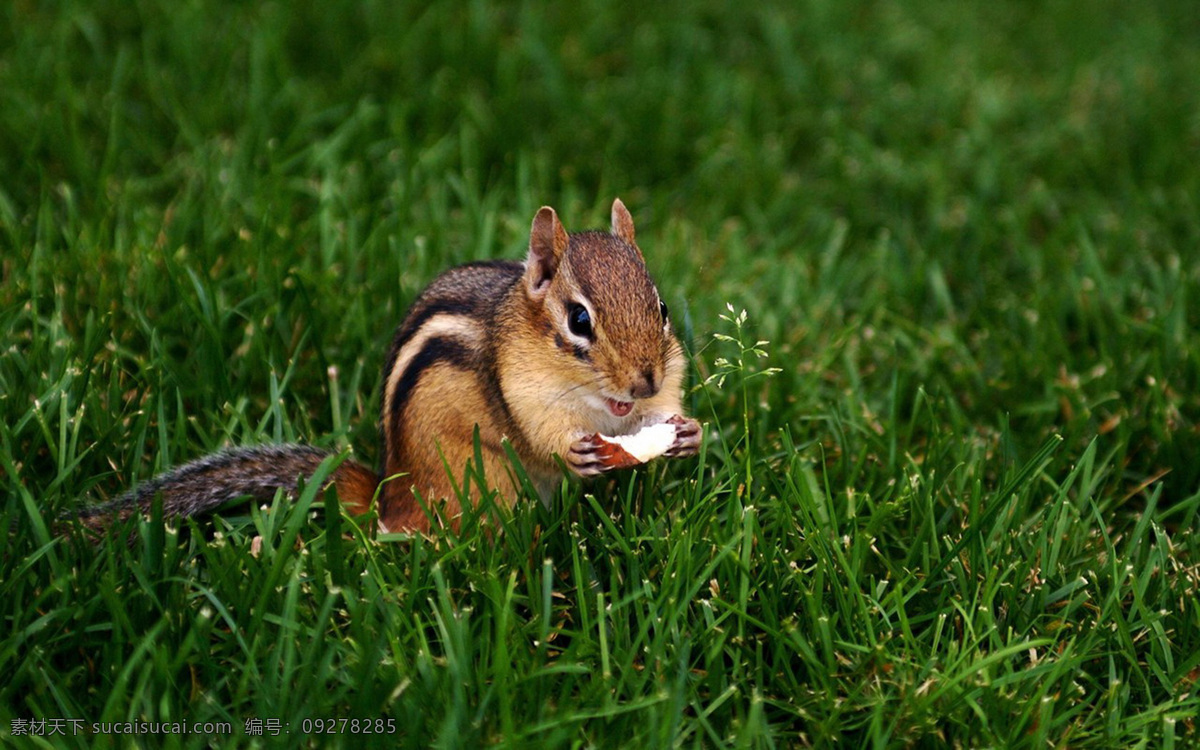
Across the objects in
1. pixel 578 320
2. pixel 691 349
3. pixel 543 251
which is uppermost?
pixel 543 251

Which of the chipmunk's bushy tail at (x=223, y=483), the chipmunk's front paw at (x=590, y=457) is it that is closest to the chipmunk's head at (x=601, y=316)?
the chipmunk's front paw at (x=590, y=457)

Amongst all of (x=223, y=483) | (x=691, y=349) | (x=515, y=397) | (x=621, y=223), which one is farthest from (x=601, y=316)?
(x=223, y=483)

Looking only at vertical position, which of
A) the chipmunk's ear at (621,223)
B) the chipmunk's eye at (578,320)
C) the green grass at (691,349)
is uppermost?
the chipmunk's ear at (621,223)

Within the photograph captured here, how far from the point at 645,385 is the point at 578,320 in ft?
0.78

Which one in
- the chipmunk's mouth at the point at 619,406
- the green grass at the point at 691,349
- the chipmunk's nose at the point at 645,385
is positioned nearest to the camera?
the green grass at the point at 691,349

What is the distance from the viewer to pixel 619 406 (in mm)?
2965

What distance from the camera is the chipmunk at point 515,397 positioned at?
285 cm

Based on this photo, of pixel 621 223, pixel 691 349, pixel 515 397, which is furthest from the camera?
pixel 691 349

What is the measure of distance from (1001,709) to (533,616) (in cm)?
101

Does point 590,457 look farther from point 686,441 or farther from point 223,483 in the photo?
point 223,483

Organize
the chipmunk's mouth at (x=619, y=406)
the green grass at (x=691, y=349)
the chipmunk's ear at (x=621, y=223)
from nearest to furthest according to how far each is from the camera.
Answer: the green grass at (x=691, y=349) < the chipmunk's mouth at (x=619, y=406) < the chipmunk's ear at (x=621, y=223)

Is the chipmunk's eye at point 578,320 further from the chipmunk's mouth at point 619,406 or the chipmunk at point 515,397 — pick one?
the chipmunk's mouth at point 619,406

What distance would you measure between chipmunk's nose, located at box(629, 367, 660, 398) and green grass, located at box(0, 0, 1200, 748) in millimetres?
193

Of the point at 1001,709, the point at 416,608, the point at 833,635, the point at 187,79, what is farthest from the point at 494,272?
the point at 187,79
